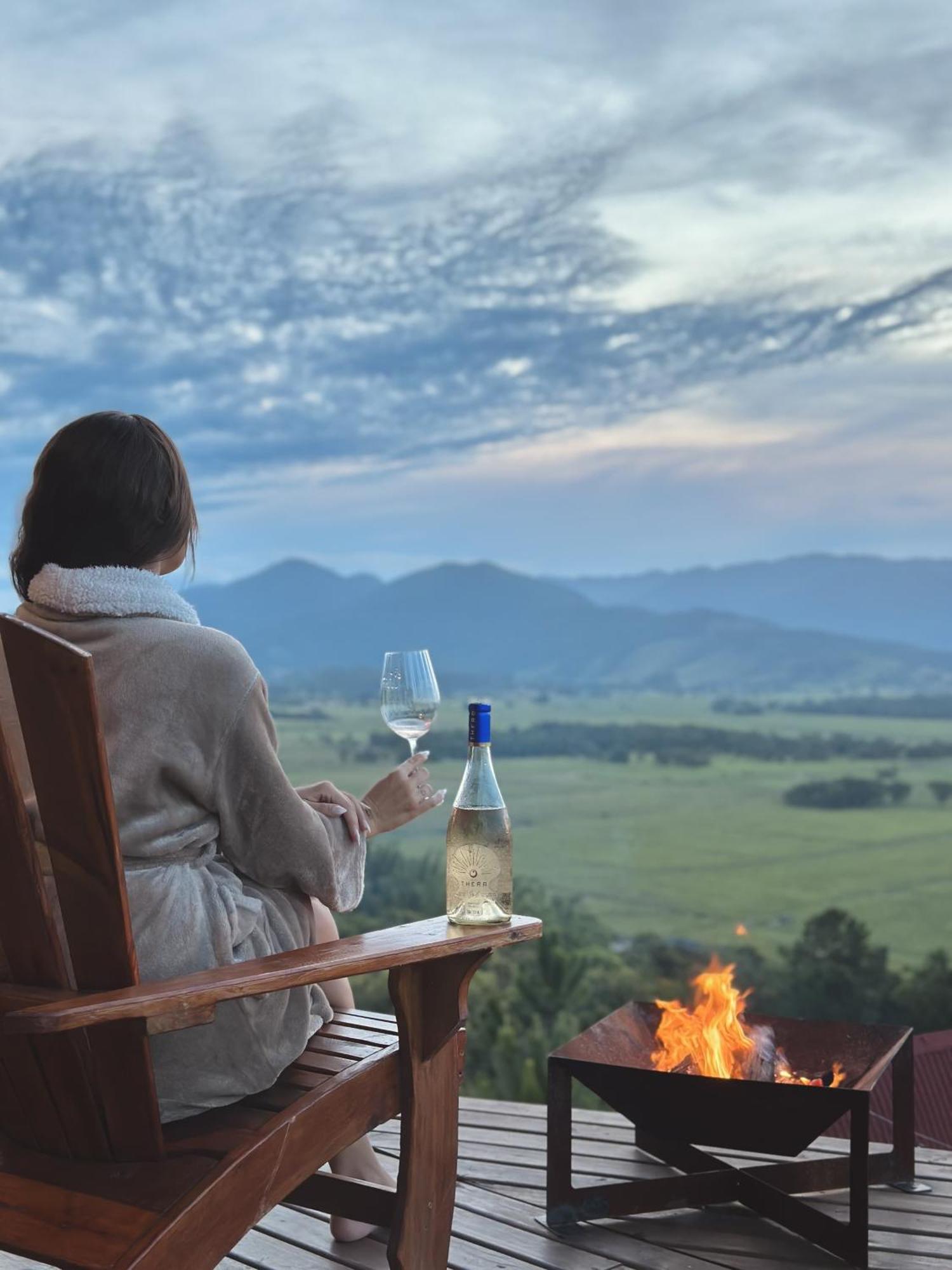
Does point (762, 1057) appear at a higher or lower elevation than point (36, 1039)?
lower

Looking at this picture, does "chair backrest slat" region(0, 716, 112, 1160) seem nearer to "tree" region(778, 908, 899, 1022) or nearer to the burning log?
the burning log

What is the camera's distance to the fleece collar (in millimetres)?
1708

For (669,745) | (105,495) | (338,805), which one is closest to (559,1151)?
(338,805)

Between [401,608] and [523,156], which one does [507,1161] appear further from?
[401,608]

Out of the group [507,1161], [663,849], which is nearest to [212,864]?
[507,1161]

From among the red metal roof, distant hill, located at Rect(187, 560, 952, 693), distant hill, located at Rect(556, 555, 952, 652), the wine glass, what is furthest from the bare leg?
distant hill, located at Rect(556, 555, 952, 652)

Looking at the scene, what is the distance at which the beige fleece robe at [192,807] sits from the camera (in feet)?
5.49

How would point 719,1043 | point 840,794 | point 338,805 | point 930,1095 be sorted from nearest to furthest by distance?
point 338,805 → point 719,1043 → point 930,1095 → point 840,794

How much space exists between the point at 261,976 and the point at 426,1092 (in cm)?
50

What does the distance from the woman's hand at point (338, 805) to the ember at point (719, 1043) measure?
958 millimetres

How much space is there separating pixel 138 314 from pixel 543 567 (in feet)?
15.7

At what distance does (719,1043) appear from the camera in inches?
103

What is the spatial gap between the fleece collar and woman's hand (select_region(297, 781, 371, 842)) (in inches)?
13.3

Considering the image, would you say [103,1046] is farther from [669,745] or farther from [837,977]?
[669,745]
